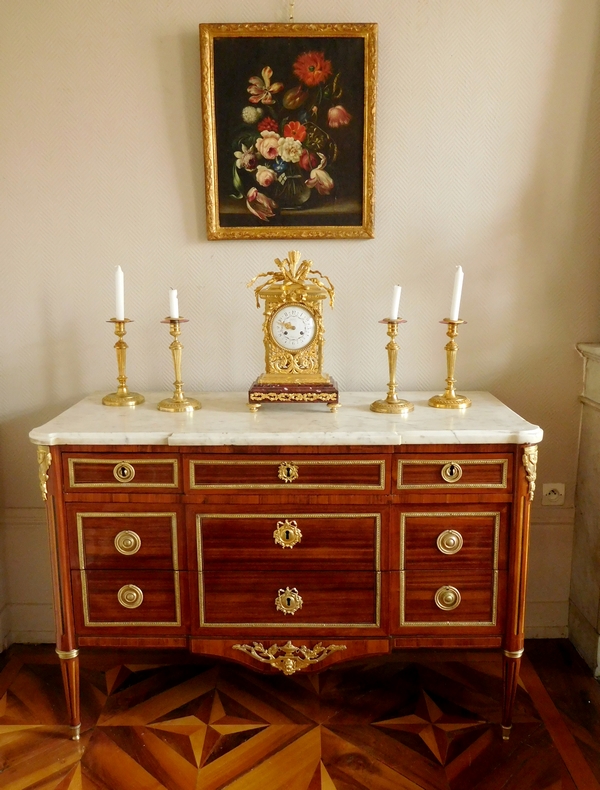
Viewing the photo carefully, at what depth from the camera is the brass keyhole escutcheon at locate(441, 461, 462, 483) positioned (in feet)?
5.45

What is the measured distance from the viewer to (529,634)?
227 cm

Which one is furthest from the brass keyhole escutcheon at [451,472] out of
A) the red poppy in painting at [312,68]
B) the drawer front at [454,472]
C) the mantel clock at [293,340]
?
the red poppy in painting at [312,68]

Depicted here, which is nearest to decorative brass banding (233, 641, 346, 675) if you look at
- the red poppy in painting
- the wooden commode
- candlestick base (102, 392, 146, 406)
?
the wooden commode

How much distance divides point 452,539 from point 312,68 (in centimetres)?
148

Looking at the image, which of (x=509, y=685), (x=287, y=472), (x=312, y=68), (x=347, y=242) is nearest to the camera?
(x=287, y=472)

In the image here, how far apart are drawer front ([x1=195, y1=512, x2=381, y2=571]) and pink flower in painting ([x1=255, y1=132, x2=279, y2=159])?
1.14m

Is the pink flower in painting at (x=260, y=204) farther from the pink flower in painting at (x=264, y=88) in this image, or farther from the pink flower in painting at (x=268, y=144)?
the pink flower in painting at (x=264, y=88)

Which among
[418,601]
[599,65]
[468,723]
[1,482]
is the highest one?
[599,65]

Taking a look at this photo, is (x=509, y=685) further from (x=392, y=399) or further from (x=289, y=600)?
(x=392, y=399)

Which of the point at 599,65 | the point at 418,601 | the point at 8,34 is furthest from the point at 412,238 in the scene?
the point at 8,34

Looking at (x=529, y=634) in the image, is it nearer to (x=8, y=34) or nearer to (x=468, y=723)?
(x=468, y=723)

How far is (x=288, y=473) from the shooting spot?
5.46 ft

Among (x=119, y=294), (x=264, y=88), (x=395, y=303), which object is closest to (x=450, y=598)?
(x=395, y=303)

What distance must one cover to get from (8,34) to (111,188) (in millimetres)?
555
